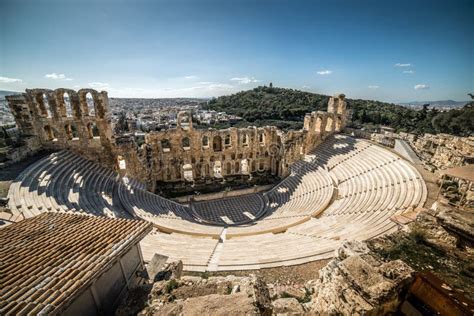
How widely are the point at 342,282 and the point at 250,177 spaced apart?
20424mm

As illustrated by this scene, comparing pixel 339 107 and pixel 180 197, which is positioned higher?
pixel 339 107

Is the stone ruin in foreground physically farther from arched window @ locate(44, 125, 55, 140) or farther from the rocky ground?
the rocky ground

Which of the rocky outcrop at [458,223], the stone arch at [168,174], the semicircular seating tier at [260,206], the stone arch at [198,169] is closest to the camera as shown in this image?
the rocky outcrop at [458,223]

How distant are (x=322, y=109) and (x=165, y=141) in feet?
199

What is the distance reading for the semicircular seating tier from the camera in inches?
415

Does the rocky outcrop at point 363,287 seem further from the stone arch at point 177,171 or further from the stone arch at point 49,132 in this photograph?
the stone arch at point 49,132

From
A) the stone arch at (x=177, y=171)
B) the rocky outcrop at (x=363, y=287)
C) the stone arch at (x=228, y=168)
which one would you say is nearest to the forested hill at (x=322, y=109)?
the stone arch at (x=228, y=168)

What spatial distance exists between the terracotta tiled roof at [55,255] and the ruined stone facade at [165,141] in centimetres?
1349

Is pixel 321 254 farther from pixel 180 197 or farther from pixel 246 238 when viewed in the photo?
pixel 180 197

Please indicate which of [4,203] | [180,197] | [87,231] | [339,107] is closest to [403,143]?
[339,107]

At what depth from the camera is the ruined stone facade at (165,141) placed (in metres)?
17.2

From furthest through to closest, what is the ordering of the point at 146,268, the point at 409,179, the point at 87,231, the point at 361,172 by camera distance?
the point at 361,172 < the point at 409,179 < the point at 146,268 < the point at 87,231

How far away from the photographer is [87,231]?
6.20m

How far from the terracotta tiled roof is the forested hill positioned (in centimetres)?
3430
